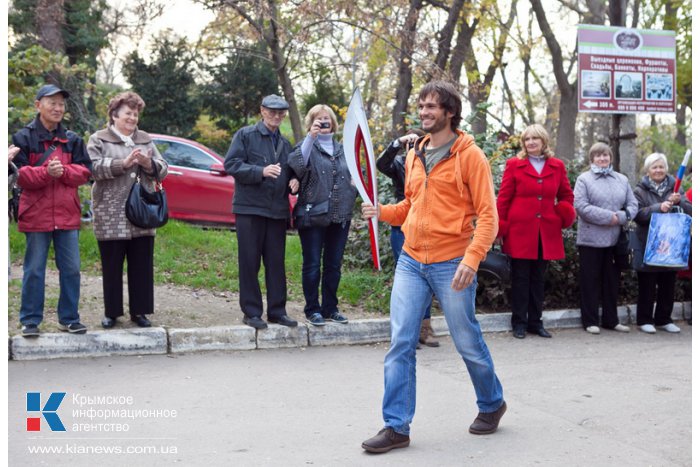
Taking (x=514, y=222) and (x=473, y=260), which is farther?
(x=514, y=222)

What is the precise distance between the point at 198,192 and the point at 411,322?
9.13 m

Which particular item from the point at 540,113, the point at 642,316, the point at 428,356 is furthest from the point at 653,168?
the point at 540,113

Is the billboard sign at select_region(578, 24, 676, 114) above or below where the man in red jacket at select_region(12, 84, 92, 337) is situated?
above

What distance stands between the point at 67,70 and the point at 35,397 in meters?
7.67

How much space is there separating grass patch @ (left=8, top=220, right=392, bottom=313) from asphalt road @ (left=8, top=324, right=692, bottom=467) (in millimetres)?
1550

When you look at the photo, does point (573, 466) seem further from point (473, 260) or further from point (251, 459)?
point (251, 459)

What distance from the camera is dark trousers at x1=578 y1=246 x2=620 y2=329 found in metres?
8.83

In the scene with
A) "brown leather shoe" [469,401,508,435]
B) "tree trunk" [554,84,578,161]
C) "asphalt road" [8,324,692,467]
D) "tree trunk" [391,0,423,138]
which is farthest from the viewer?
"tree trunk" [554,84,578,161]

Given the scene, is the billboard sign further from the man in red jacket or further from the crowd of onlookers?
the man in red jacket

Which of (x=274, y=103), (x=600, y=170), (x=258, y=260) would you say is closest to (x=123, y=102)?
(x=274, y=103)

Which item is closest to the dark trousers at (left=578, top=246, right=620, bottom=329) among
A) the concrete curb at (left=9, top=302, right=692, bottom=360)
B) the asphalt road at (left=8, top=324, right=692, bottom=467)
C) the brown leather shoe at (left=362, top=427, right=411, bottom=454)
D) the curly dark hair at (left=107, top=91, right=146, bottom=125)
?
the concrete curb at (left=9, top=302, right=692, bottom=360)

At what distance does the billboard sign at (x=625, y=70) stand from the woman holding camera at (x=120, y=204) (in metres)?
5.39

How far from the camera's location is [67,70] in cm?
1224

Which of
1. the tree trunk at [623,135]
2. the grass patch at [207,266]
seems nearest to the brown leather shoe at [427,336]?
the grass patch at [207,266]
